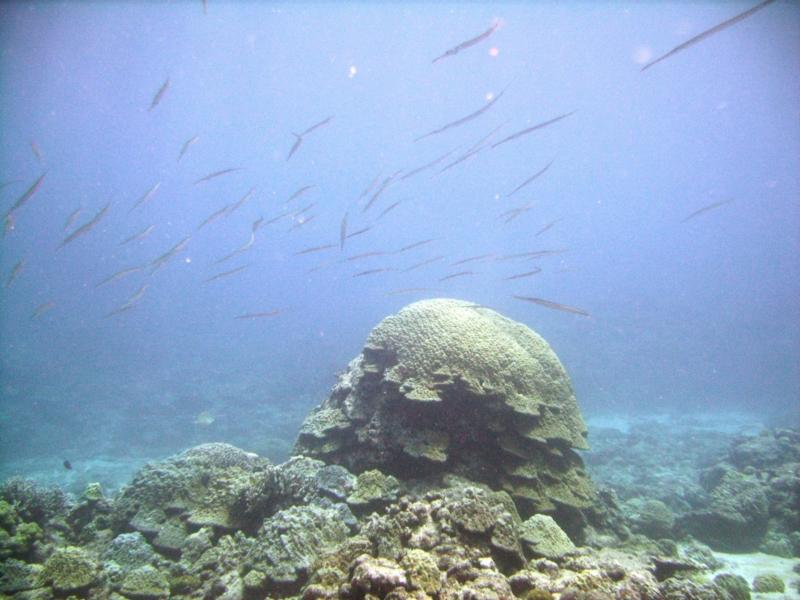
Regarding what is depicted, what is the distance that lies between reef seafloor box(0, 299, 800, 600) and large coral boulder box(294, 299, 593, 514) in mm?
30

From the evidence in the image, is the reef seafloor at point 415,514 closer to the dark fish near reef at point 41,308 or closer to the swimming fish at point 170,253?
the swimming fish at point 170,253

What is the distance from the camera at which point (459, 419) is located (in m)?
6.28

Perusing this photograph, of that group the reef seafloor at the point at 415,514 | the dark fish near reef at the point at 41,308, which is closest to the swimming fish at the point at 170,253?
the reef seafloor at the point at 415,514

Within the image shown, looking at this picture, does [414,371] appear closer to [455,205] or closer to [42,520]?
[42,520]

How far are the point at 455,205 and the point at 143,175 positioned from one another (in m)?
90.0

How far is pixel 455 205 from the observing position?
120 meters

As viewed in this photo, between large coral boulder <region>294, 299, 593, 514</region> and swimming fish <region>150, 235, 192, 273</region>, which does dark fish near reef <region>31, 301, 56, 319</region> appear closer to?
swimming fish <region>150, 235, 192, 273</region>

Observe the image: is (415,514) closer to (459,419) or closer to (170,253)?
(459,419)

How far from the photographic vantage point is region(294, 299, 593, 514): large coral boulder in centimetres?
595

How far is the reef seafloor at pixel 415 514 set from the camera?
3352 mm

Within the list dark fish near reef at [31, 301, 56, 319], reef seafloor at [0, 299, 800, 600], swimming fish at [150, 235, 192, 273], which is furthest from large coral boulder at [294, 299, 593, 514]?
dark fish near reef at [31, 301, 56, 319]

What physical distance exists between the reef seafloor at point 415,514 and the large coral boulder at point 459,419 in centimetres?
3

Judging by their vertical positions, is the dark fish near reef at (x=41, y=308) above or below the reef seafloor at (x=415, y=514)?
above

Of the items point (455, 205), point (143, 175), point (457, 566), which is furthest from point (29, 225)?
point (457, 566)
